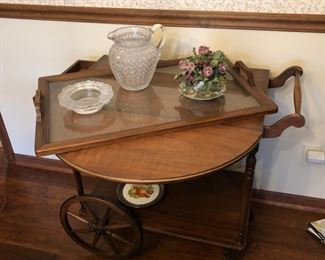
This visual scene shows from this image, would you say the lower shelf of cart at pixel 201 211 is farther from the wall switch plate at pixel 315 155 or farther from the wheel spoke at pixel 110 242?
the wall switch plate at pixel 315 155

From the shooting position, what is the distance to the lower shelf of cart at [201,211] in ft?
4.30

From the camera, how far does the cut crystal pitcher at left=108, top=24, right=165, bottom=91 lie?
114 cm

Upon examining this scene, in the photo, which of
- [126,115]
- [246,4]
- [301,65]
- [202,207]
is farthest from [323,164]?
[126,115]

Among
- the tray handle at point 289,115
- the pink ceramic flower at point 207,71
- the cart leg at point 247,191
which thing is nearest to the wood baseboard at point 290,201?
the cart leg at point 247,191

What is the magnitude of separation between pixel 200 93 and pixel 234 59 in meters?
0.37

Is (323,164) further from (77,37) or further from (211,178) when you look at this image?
(77,37)

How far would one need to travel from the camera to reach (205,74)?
107 centimetres

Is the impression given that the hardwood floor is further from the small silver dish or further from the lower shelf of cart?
the small silver dish

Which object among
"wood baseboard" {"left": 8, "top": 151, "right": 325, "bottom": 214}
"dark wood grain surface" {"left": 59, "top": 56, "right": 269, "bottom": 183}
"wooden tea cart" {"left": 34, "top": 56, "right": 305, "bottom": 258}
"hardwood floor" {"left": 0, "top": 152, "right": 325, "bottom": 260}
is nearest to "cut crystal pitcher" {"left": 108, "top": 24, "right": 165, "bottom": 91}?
"wooden tea cart" {"left": 34, "top": 56, "right": 305, "bottom": 258}

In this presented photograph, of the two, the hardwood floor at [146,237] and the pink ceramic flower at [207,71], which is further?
the hardwood floor at [146,237]

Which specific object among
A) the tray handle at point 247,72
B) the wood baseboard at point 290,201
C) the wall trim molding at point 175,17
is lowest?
the wood baseboard at point 290,201

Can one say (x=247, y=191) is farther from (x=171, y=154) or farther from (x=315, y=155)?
(x=315, y=155)

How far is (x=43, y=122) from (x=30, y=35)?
0.67 m

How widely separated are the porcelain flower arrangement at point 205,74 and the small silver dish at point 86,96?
0.26m
